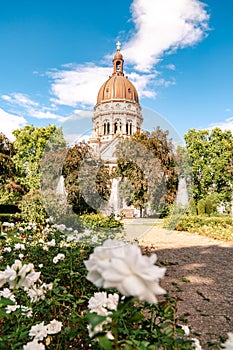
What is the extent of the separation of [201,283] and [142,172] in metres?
1.99

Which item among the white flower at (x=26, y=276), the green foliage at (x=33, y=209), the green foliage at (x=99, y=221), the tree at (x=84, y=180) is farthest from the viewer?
the green foliage at (x=33, y=209)

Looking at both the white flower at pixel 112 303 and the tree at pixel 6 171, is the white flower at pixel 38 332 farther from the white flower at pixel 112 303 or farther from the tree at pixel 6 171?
the tree at pixel 6 171

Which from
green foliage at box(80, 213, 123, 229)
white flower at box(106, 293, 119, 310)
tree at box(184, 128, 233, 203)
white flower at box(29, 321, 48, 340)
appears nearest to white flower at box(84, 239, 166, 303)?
white flower at box(106, 293, 119, 310)

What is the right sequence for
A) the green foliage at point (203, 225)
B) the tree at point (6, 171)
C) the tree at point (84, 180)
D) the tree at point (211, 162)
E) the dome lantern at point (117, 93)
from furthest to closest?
the tree at point (211, 162) → the tree at point (6, 171) → the green foliage at point (203, 225) → the dome lantern at point (117, 93) → the tree at point (84, 180)

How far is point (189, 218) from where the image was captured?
37.7ft

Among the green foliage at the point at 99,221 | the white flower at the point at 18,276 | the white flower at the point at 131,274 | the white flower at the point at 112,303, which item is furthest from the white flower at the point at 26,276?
the green foliage at the point at 99,221

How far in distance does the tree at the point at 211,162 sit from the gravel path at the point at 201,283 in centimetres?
1164

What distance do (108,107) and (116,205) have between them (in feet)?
6.26

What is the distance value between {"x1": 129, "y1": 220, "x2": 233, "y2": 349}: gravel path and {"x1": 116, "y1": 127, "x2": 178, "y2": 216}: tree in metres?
0.50

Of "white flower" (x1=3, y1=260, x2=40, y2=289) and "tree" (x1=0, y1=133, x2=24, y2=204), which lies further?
"tree" (x1=0, y1=133, x2=24, y2=204)

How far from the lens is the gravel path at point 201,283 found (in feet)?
9.05

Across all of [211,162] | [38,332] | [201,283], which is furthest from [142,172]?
[211,162]

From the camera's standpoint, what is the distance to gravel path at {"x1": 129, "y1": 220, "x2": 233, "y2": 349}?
2.76 metres

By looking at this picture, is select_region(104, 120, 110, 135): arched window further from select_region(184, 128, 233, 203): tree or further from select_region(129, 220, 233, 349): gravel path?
select_region(184, 128, 233, 203): tree
